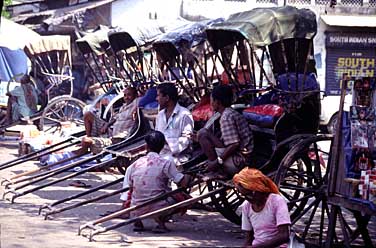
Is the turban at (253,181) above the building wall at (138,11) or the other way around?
above

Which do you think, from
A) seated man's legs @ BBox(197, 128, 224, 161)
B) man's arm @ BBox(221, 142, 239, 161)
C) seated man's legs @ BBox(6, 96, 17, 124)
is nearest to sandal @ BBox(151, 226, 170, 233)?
seated man's legs @ BBox(197, 128, 224, 161)

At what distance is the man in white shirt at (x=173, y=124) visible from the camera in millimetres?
8852

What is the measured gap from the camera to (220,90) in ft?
27.0

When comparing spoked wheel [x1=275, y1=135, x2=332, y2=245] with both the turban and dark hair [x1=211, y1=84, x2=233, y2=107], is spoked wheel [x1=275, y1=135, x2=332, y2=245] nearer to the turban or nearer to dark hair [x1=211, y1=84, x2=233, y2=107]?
dark hair [x1=211, y1=84, x2=233, y2=107]

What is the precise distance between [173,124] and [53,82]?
9114 millimetres

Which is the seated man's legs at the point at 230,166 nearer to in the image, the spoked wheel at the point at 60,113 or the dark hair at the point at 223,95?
the dark hair at the point at 223,95

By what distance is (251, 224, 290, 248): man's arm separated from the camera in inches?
225

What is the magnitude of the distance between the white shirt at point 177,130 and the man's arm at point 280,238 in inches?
125

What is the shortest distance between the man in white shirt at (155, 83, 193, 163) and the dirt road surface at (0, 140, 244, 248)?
775 mm

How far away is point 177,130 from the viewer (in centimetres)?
895

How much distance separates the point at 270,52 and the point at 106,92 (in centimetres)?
490

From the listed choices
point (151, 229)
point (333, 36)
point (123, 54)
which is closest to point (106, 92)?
point (123, 54)

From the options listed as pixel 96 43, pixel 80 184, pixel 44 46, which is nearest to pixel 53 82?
pixel 44 46

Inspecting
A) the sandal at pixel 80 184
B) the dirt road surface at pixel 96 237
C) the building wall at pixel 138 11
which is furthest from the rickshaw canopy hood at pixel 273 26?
the building wall at pixel 138 11
